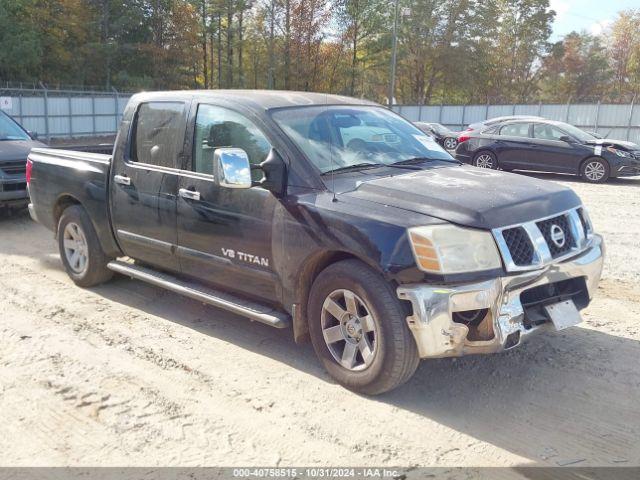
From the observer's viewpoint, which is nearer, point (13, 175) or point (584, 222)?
point (584, 222)

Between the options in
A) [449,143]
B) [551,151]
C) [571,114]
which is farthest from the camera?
[571,114]

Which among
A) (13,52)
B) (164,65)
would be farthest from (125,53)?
(13,52)

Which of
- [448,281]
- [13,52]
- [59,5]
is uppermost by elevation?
[59,5]

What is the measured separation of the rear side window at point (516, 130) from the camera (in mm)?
15422

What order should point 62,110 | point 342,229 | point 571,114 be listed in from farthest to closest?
1. point 571,114
2. point 62,110
3. point 342,229

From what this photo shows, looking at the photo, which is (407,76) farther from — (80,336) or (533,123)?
(80,336)

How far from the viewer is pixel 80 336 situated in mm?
4844

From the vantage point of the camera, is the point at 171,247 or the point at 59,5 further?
the point at 59,5

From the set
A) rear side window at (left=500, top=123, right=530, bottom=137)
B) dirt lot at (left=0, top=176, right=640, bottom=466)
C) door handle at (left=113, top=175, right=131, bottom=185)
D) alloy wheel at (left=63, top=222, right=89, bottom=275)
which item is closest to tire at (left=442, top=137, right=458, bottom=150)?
rear side window at (left=500, top=123, right=530, bottom=137)

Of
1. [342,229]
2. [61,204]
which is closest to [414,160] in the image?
[342,229]

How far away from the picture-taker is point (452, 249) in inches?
138

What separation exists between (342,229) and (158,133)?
218 cm

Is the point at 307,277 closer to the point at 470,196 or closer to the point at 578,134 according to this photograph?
the point at 470,196

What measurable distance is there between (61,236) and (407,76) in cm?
5701
